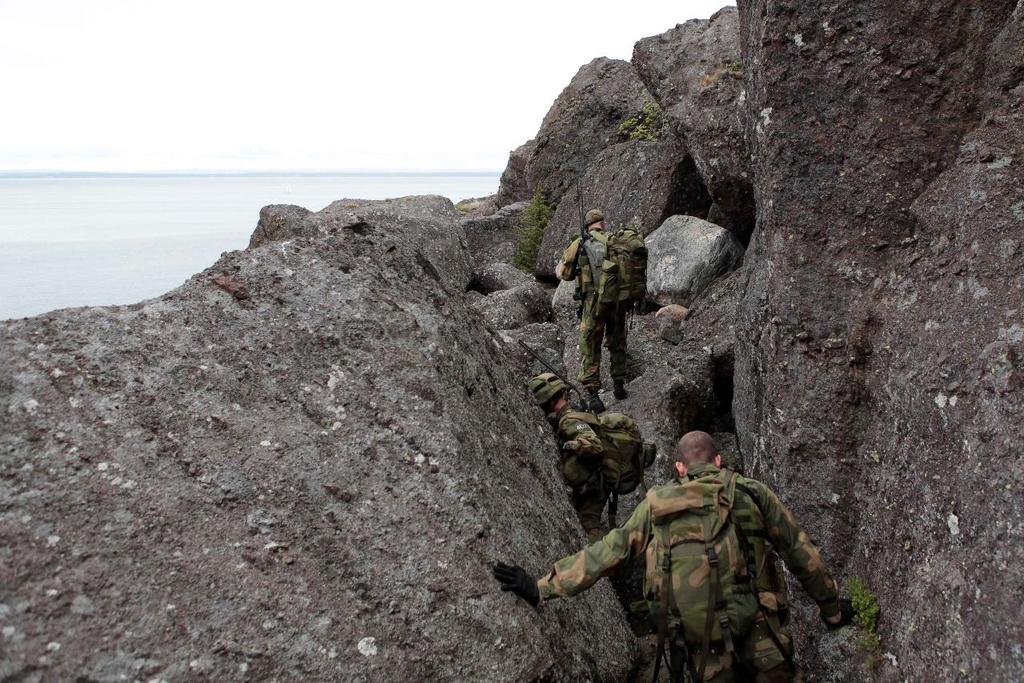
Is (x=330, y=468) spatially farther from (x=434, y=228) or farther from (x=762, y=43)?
(x=434, y=228)

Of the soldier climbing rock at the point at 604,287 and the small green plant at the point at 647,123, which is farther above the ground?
the small green plant at the point at 647,123

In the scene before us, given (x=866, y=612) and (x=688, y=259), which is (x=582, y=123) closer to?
(x=688, y=259)

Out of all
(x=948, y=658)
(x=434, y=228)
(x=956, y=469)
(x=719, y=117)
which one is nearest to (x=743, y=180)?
(x=719, y=117)

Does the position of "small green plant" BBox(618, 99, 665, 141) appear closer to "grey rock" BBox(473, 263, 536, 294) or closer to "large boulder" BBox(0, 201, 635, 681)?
"grey rock" BBox(473, 263, 536, 294)

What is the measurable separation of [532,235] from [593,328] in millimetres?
9002

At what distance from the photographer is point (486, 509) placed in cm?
552

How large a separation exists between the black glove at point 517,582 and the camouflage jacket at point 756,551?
0.29 ft

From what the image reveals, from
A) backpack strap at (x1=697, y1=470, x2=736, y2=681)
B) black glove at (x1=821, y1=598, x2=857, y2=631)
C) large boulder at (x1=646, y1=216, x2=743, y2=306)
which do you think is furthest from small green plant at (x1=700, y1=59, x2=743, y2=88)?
backpack strap at (x1=697, y1=470, x2=736, y2=681)

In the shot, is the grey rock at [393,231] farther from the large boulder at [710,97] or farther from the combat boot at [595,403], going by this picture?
the large boulder at [710,97]

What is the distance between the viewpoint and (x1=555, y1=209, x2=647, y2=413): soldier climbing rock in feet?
40.3

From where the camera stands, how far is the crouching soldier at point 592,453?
7.72 m

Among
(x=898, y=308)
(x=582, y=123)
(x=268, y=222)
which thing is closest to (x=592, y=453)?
(x=898, y=308)

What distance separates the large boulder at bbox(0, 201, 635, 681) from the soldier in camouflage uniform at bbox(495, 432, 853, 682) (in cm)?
44

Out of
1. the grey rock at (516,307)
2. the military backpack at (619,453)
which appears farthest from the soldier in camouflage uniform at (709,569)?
the grey rock at (516,307)
